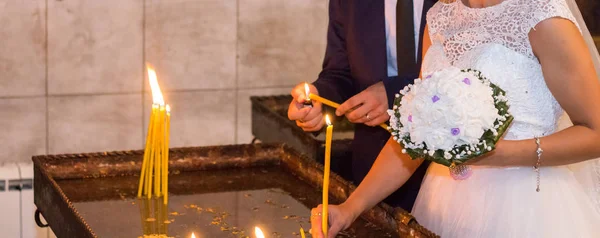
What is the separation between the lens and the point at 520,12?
2.20 metres

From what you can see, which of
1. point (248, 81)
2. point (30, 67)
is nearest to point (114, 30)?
point (30, 67)

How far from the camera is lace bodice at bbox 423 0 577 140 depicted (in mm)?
2174

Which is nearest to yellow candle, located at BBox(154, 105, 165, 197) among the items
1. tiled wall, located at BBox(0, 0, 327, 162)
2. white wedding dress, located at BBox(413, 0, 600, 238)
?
white wedding dress, located at BBox(413, 0, 600, 238)

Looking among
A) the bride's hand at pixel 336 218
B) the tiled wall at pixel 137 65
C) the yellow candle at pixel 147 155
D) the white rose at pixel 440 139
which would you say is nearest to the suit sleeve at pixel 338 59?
the yellow candle at pixel 147 155

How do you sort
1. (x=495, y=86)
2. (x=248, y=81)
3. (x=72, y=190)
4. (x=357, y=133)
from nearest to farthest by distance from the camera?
1. (x=495, y=86)
2. (x=72, y=190)
3. (x=357, y=133)
4. (x=248, y=81)

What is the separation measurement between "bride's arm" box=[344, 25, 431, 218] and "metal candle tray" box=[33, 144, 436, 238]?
4cm

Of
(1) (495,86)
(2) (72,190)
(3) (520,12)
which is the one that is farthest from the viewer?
(2) (72,190)

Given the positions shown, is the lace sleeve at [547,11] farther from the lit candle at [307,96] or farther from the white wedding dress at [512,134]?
the lit candle at [307,96]

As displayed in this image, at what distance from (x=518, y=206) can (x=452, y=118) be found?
0.44 metres

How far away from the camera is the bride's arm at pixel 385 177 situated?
2.30 metres

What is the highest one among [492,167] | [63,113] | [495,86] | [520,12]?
[520,12]

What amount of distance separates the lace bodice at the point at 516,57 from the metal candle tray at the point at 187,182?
0.37 metres

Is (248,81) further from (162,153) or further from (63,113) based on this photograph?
(162,153)

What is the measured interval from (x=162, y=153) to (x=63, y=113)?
1.65 metres
